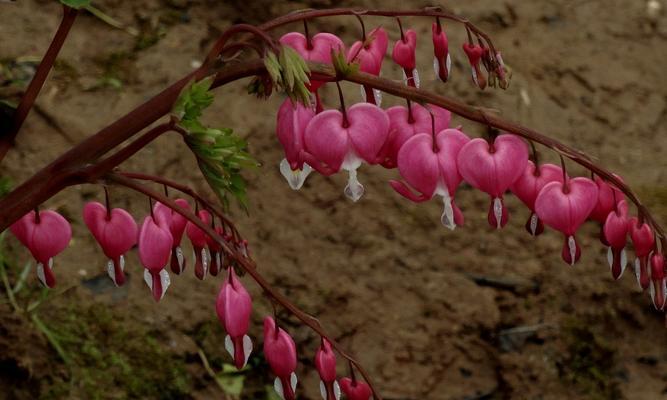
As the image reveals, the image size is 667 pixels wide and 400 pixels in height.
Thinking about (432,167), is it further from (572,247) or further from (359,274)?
(359,274)

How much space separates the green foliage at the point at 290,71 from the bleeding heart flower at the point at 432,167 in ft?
0.49

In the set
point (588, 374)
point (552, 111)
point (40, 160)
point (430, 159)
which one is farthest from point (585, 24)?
point (430, 159)

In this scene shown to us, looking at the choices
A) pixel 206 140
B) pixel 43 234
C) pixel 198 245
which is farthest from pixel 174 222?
pixel 206 140

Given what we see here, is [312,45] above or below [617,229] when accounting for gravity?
above

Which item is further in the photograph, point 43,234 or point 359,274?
point 359,274

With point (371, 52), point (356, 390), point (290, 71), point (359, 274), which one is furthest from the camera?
point (359, 274)

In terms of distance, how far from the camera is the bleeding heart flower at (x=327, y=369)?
144cm

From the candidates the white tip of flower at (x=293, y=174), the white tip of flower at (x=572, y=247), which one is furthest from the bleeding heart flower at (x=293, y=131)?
the white tip of flower at (x=572, y=247)

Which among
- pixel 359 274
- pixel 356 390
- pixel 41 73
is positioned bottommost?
pixel 359 274

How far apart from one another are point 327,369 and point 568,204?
345 mm

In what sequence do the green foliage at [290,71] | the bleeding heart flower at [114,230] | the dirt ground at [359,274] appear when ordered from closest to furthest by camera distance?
the green foliage at [290,71] < the bleeding heart flower at [114,230] < the dirt ground at [359,274]

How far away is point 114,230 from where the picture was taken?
1.57 meters

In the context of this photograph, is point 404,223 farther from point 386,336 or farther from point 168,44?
point 168,44

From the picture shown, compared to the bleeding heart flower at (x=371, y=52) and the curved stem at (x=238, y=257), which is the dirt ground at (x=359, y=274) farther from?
the curved stem at (x=238, y=257)
